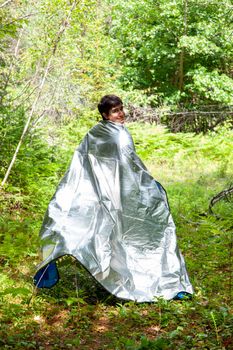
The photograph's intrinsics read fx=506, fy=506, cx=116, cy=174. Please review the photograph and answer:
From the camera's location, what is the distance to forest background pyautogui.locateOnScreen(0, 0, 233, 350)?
4012 millimetres

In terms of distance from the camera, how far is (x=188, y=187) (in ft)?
32.4

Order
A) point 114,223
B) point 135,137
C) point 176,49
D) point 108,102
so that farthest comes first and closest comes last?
1. point 176,49
2. point 135,137
3. point 108,102
4. point 114,223

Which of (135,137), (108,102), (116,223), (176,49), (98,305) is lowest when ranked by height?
(98,305)

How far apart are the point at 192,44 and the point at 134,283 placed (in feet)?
48.7

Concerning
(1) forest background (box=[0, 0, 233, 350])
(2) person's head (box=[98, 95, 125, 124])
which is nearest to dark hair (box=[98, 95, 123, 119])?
(2) person's head (box=[98, 95, 125, 124])

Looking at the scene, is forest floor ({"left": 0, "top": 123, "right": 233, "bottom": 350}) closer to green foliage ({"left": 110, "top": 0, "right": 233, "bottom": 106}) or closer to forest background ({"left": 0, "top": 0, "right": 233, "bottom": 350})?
forest background ({"left": 0, "top": 0, "right": 233, "bottom": 350})

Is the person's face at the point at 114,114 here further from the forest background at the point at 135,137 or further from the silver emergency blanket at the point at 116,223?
the forest background at the point at 135,137

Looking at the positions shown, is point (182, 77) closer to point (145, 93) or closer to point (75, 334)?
point (145, 93)

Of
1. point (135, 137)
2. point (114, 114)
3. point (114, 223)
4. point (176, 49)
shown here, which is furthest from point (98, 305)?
point (176, 49)

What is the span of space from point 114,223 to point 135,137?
10713 mm

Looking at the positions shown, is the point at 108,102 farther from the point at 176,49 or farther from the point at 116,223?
the point at 176,49

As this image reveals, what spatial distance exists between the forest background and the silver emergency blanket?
0.22 m

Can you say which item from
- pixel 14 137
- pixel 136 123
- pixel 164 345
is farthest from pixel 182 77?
pixel 164 345

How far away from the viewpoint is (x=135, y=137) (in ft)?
49.8
